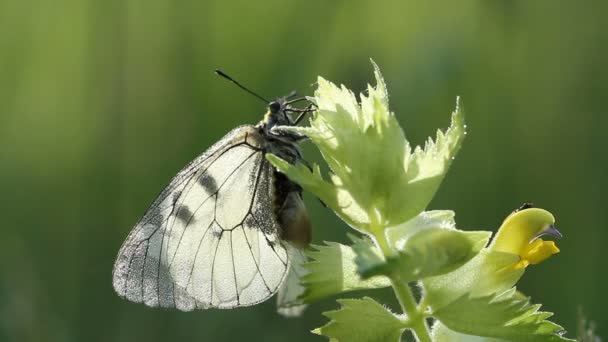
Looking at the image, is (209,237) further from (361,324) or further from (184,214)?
(361,324)

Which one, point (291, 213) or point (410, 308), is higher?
point (291, 213)

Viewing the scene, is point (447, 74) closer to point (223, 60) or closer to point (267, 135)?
point (223, 60)

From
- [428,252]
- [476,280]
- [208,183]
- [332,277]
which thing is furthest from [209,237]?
[428,252]

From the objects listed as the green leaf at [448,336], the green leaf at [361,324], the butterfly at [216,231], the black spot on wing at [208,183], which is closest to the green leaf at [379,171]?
the green leaf at [361,324]

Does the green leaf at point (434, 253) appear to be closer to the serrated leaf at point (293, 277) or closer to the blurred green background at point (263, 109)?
the serrated leaf at point (293, 277)

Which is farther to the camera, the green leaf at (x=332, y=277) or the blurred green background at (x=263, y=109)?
the blurred green background at (x=263, y=109)

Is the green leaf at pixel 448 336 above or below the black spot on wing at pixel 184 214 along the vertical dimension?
below

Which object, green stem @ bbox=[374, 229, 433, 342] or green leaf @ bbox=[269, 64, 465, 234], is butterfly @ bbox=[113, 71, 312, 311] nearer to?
green leaf @ bbox=[269, 64, 465, 234]

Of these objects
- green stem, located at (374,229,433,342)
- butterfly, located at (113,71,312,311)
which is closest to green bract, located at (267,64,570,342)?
green stem, located at (374,229,433,342)
